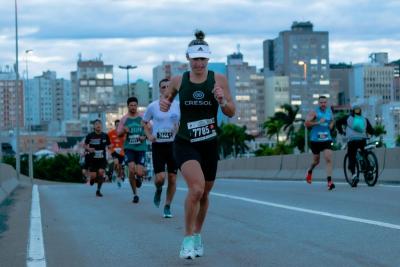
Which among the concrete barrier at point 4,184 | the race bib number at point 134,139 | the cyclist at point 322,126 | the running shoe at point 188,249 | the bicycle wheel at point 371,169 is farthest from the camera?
the concrete barrier at point 4,184

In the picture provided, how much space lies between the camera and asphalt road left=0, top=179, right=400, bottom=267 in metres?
9.01

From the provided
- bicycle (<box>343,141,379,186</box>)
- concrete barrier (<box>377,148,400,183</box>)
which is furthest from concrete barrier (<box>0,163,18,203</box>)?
concrete barrier (<box>377,148,400,183</box>)

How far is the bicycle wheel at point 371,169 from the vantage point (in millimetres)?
19266

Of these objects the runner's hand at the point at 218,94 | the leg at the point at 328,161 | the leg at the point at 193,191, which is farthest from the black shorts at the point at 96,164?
the runner's hand at the point at 218,94

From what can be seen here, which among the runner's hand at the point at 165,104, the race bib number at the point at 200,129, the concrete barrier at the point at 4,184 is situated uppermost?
the runner's hand at the point at 165,104

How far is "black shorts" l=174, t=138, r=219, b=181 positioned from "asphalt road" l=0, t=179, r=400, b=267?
2.64 feet

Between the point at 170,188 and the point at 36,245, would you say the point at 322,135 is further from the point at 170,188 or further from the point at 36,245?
the point at 36,245

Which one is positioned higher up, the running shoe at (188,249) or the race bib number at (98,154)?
the race bib number at (98,154)

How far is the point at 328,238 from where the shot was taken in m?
10.2

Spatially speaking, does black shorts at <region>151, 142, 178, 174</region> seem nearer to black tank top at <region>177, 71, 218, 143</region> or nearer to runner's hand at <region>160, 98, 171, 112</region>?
runner's hand at <region>160, 98, 171, 112</region>

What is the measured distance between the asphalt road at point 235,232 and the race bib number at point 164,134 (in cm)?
111

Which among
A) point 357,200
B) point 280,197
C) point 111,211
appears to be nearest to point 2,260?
point 111,211

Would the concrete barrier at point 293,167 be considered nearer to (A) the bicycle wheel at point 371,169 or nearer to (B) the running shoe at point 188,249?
(A) the bicycle wheel at point 371,169

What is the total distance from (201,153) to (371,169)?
10.8 metres
